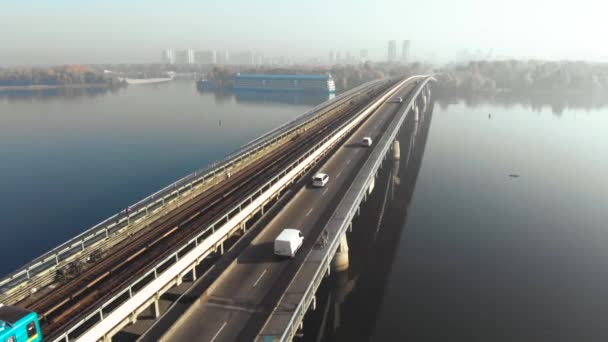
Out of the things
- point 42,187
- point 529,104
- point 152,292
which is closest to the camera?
point 152,292

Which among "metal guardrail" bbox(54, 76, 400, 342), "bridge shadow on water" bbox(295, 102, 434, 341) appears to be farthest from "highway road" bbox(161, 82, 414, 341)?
"bridge shadow on water" bbox(295, 102, 434, 341)

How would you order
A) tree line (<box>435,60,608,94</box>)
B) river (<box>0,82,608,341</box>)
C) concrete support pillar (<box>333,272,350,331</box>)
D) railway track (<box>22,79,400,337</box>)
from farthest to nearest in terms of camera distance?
1. tree line (<box>435,60,608,94</box>)
2. river (<box>0,82,608,341</box>)
3. concrete support pillar (<box>333,272,350,331</box>)
4. railway track (<box>22,79,400,337</box>)

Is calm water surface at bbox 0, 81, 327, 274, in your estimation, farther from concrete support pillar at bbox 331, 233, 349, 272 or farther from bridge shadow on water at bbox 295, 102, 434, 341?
bridge shadow on water at bbox 295, 102, 434, 341

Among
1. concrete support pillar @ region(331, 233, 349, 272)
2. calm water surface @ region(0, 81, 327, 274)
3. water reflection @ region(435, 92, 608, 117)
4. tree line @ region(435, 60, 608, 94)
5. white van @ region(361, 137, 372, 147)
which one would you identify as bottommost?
concrete support pillar @ region(331, 233, 349, 272)

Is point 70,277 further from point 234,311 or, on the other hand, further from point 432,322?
point 432,322

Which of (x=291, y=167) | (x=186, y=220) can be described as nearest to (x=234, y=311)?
(x=186, y=220)

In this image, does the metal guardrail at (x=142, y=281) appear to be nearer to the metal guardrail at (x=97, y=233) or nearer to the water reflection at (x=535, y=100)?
the metal guardrail at (x=97, y=233)
